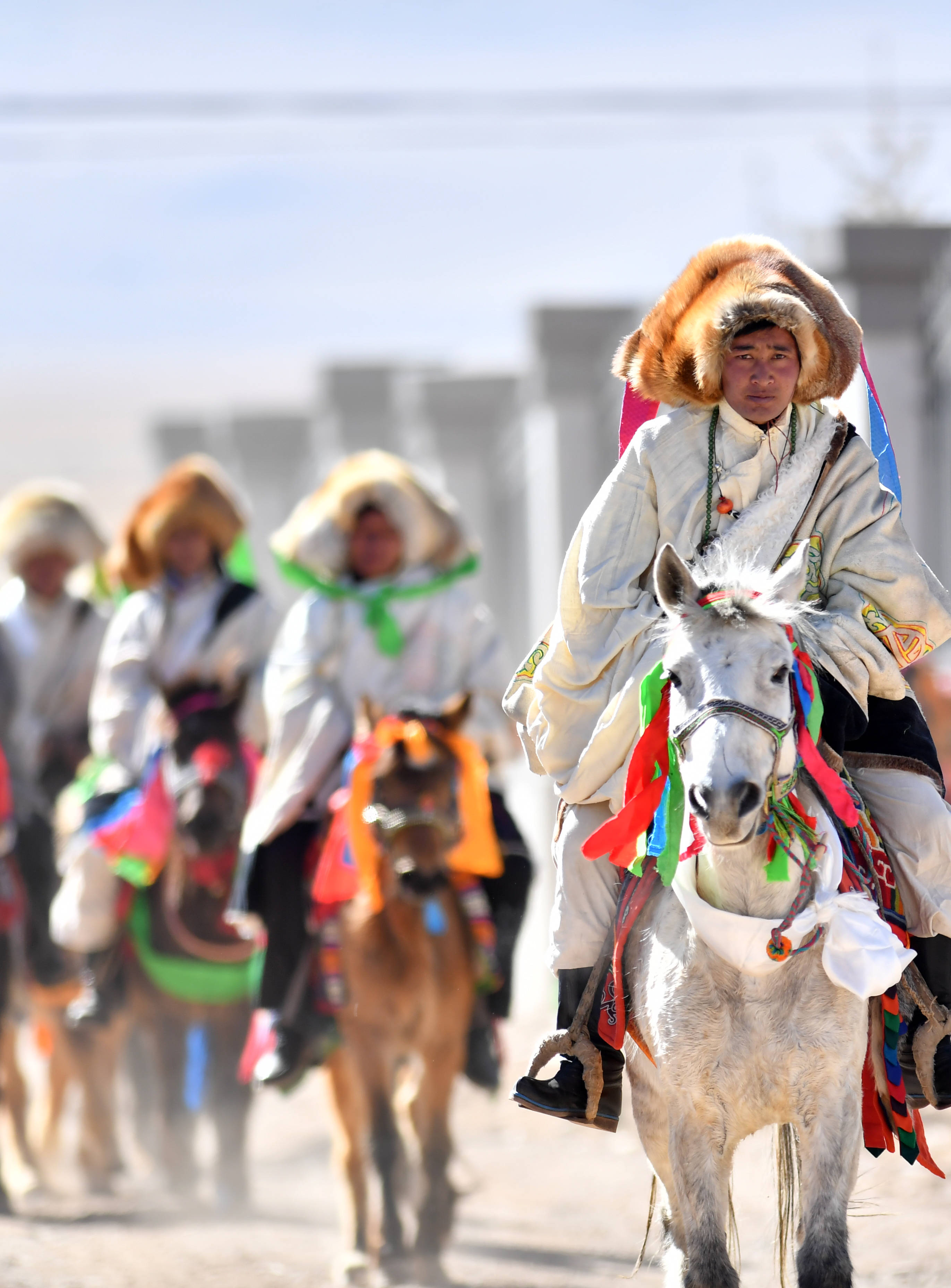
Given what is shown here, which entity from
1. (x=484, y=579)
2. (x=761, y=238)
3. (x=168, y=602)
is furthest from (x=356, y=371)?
(x=761, y=238)

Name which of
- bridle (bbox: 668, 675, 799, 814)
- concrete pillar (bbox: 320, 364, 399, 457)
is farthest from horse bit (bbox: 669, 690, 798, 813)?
concrete pillar (bbox: 320, 364, 399, 457)

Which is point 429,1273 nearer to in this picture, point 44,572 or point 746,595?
point 746,595

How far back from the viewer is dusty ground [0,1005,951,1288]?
661 cm

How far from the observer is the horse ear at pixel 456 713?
7.05 metres

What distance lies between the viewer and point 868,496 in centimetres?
436

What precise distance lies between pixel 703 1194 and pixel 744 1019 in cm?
39

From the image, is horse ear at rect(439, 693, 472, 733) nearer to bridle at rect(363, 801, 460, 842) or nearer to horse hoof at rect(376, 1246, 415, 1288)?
bridle at rect(363, 801, 460, 842)

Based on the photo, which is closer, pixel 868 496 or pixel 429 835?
pixel 868 496

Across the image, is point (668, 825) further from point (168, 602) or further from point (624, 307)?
point (624, 307)

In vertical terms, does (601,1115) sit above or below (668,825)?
below

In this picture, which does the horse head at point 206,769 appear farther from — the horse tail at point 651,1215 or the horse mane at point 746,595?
the horse mane at point 746,595

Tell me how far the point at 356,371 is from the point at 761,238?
42.7ft

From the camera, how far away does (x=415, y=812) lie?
6.73 metres

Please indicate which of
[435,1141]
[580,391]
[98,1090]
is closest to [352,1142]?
[435,1141]
